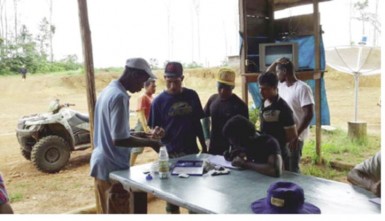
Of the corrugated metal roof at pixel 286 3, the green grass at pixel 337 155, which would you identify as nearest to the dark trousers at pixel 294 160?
the green grass at pixel 337 155

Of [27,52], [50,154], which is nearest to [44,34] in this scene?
[27,52]

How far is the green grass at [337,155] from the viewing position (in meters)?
5.52

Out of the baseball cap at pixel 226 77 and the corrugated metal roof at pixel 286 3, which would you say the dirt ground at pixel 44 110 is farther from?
the corrugated metal roof at pixel 286 3

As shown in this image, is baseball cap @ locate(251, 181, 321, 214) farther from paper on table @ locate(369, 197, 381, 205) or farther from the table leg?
the table leg

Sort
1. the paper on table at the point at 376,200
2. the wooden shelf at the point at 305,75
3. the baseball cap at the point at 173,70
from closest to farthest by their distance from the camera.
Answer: the paper on table at the point at 376,200 < the baseball cap at the point at 173,70 < the wooden shelf at the point at 305,75

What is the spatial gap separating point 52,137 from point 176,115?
3577 mm

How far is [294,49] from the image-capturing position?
5312 mm

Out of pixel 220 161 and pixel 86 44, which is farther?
pixel 86 44

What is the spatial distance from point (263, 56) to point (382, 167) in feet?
12.1

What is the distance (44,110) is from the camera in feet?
47.0

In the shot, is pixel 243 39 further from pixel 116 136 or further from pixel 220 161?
pixel 116 136

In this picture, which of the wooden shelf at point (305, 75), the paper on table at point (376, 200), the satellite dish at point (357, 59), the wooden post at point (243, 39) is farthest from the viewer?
the satellite dish at point (357, 59)

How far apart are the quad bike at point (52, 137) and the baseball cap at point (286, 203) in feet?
16.1

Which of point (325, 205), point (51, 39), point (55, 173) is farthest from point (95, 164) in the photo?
point (51, 39)
